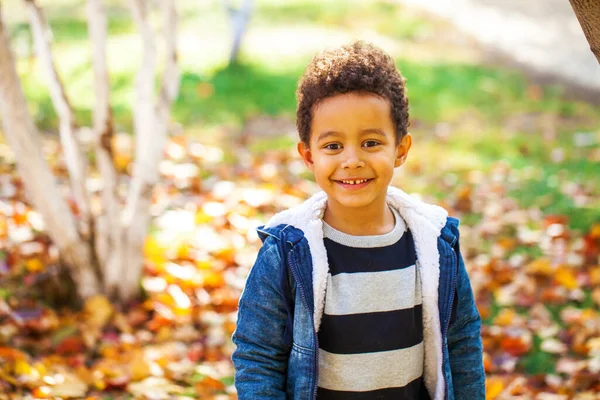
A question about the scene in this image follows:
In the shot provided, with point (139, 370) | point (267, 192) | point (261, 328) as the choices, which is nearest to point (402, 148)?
point (261, 328)

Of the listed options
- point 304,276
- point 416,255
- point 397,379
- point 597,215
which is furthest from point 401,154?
point 597,215

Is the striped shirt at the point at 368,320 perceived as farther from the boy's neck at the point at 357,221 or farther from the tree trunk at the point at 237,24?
the tree trunk at the point at 237,24

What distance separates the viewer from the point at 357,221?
2.02 meters

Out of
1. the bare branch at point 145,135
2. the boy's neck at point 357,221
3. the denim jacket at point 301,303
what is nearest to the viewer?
the denim jacket at point 301,303

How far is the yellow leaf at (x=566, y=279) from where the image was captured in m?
3.90

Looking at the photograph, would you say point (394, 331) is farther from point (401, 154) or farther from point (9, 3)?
point (9, 3)

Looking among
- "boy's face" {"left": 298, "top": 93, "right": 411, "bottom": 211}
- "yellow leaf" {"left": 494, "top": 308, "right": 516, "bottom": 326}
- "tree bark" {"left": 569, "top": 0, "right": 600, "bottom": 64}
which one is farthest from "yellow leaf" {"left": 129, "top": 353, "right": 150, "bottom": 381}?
"tree bark" {"left": 569, "top": 0, "right": 600, "bottom": 64}

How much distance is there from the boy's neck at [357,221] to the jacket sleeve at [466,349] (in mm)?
242

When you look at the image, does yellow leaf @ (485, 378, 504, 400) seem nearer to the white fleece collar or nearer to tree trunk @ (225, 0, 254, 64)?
the white fleece collar

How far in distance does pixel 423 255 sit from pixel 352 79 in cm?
51

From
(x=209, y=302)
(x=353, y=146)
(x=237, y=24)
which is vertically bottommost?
(x=353, y=146)

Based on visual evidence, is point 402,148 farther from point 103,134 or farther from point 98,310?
point 98,310

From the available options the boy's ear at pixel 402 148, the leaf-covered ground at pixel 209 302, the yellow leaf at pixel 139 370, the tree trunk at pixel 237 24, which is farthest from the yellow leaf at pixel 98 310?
the tree trunk at pixel 237 24

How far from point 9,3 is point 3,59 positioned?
26.0 ft
